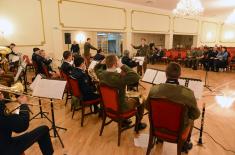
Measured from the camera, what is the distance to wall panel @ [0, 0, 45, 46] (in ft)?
22.9

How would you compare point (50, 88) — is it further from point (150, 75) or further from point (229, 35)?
point (229, 35)

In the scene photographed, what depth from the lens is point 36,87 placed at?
2.51 m

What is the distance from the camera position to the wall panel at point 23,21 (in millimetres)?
6984

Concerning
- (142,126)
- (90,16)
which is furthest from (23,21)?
(142,126)

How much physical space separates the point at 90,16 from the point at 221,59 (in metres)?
6.41

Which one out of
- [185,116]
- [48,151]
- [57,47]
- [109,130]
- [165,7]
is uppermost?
[165,7]

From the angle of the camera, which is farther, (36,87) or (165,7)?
(165,7)

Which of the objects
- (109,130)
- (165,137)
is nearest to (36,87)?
(109,130)

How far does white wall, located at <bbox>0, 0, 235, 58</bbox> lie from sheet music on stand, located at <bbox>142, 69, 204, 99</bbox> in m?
5.86

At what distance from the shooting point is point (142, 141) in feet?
9.20

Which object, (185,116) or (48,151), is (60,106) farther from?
(185,116)

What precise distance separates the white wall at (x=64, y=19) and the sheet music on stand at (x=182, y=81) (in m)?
5.86

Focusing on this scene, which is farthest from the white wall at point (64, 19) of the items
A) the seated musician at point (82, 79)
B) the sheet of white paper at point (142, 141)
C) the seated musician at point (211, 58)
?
the sheet of white paper at point (142, 141)

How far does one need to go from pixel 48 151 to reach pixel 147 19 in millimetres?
10286
